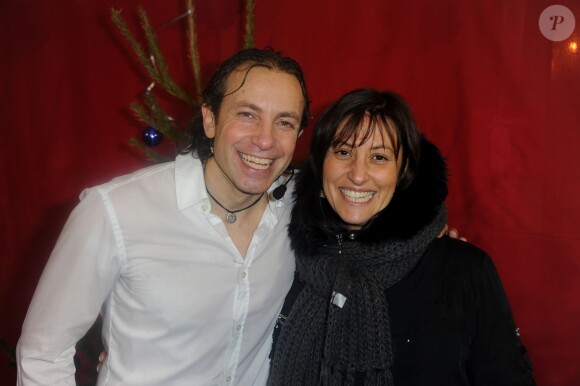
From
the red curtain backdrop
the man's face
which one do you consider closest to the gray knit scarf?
the man's face

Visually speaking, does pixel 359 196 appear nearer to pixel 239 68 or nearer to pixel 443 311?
pixel 443 311

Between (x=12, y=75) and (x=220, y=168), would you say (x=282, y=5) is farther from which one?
(x=12, y=75)

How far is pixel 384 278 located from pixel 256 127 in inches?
26.6

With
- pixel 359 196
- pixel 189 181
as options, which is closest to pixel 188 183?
pixel 189 181

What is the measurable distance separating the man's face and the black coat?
430 mm

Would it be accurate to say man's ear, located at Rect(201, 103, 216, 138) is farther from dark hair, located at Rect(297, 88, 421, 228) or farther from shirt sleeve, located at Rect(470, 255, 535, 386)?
shirt sleeve, located at Rect(470, 255, 535, 386)

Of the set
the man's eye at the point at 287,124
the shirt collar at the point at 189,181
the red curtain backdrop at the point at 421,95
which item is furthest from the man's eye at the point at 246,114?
the red curtain backdrop at the point at 421,95

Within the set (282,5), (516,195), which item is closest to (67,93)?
(282,5)

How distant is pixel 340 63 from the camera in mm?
2654

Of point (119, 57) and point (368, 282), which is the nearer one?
point (368, 282)

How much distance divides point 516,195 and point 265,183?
1583 millimetres

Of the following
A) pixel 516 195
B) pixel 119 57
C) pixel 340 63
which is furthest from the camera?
pixel 119 57

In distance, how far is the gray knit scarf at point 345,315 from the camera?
1.52m

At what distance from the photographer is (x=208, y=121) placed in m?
1.68
